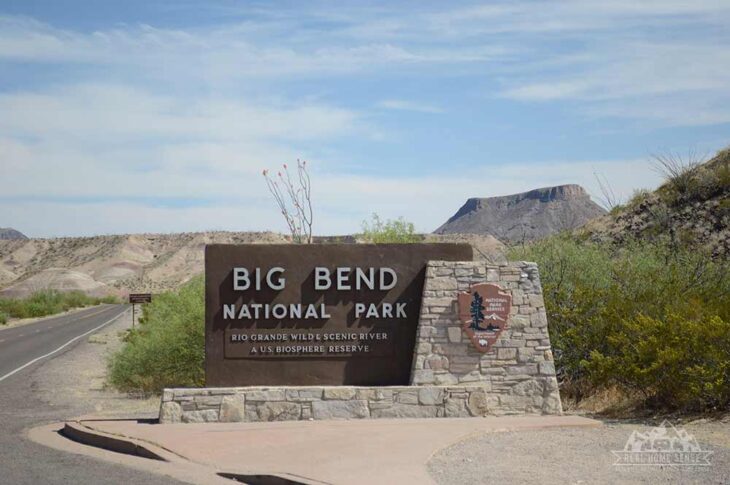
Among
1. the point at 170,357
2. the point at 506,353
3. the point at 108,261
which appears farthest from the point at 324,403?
the point at 108,261

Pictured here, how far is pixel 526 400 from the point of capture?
15.9m

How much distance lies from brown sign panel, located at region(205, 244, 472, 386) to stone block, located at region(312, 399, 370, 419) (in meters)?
0.66

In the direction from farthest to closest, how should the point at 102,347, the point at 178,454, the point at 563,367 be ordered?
the point at 102,347 → the point at 563,367 → the point at 178,454

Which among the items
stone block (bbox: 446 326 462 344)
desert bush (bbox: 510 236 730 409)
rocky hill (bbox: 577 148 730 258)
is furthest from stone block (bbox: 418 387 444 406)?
rocky hill (bbox: 577 148 730 258)

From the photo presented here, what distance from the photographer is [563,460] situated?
11750mm

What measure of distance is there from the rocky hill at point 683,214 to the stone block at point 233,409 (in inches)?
742

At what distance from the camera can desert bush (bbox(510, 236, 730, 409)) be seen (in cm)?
1562

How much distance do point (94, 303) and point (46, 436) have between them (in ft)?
296

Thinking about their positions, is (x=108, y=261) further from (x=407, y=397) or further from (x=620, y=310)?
(x=407, y=397)

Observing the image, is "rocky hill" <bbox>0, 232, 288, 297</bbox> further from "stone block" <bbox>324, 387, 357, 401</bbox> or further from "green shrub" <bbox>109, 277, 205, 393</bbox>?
"stone block" <bbox>324, 387, 357, 401</bbox>

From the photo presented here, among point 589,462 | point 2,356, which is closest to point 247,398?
point 589,462

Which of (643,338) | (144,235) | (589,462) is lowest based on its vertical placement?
(589,462)

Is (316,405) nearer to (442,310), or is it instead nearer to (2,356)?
(442,310)

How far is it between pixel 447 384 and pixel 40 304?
66.1 metres
